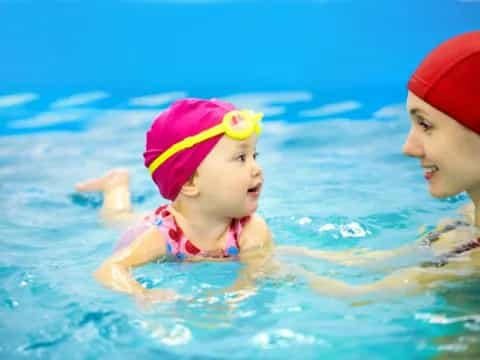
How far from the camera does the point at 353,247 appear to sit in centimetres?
458

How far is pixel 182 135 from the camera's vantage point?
416 centimetres

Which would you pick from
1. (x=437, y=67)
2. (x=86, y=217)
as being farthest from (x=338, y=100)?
(x=437, y=67)

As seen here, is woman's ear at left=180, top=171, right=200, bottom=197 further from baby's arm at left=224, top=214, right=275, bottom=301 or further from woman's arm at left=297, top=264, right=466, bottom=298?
woman's arm at left=297, top=264, right=466, bottom=298

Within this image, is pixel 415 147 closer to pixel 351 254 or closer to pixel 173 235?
pixel 351 254

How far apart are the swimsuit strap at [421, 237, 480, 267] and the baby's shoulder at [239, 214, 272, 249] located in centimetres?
89

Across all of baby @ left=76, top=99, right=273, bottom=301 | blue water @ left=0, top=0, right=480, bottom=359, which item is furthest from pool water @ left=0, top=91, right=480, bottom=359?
baby @ left=76, top=99, right=273, bottom=301

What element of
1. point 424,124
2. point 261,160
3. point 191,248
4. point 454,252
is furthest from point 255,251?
point 261,160

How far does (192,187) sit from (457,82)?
4.76 ft

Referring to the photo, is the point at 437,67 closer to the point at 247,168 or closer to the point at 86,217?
the point at 247,168

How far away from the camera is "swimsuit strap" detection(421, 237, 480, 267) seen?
3.82 m

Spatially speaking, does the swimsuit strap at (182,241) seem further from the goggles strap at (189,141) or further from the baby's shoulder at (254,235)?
the goggles strap at (189,141)

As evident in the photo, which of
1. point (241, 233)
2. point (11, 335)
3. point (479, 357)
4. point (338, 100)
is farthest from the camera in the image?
point (338, 100)

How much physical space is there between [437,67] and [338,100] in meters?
Answer: 4.95

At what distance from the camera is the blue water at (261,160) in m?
3.33
